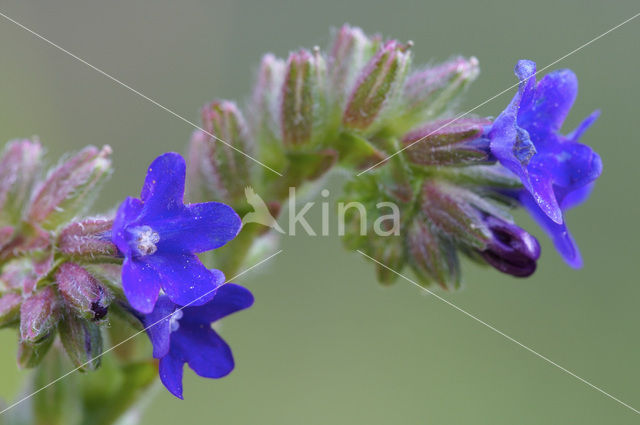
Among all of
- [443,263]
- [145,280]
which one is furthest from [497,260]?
[145,280]

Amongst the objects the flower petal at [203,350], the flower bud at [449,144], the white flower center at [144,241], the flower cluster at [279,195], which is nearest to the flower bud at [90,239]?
the flower cluster at [279,195]

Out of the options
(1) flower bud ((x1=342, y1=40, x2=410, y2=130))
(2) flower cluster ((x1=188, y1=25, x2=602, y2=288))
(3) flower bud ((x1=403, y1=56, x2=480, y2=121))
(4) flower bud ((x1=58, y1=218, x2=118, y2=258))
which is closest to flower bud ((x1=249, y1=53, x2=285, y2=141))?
(2) flower cluster ((x1=188, y1=25, x2=602, y2=288))

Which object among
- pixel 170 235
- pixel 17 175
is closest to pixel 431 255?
pixel 170 235

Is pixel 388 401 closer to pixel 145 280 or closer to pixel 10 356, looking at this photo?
pixel 10 356

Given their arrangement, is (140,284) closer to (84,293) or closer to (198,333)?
(84,293)

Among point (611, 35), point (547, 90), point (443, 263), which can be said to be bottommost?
point (443, 263)

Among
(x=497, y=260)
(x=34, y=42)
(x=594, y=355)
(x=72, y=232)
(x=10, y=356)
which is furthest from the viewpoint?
(x=34, y=42)

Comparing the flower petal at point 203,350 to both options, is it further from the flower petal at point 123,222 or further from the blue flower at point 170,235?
the flower petal at point 123,222
